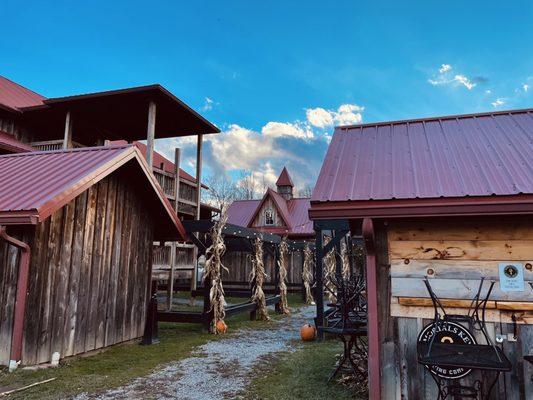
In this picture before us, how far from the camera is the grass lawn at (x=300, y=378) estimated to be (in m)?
5.22

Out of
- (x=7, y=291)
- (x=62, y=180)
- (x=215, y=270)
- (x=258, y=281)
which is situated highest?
(x=62, y=180)

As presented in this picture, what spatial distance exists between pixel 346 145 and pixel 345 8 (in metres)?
9.61

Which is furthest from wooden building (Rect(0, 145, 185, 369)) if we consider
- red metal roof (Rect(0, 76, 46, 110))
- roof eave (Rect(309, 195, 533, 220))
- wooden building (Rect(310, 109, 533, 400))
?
red metal roof (Rect(0, 76, 46, 110))

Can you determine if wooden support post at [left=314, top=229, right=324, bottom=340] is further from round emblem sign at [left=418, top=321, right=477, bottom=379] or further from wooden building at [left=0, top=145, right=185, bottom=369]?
round emblem sign at [left=418, top=321, right=477, bottom=379]

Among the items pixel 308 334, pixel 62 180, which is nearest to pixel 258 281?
pixel 308 334

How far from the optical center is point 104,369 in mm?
6406

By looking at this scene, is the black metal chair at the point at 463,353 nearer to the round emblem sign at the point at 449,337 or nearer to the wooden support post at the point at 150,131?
the round emblem sign at the point at 449,337

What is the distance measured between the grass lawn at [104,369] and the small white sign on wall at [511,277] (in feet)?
16.7

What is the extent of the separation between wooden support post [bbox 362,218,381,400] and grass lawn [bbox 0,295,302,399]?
352 cm

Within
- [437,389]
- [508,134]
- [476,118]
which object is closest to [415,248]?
[437,389]

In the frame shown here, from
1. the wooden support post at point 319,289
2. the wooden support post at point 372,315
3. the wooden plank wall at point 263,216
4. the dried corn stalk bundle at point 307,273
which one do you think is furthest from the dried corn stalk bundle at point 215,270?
the wooden plank wall at point 263,216

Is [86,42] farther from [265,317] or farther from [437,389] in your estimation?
[437,389]

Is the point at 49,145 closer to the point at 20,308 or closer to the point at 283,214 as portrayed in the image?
the point at 20,308

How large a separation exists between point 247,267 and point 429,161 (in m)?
17.9
